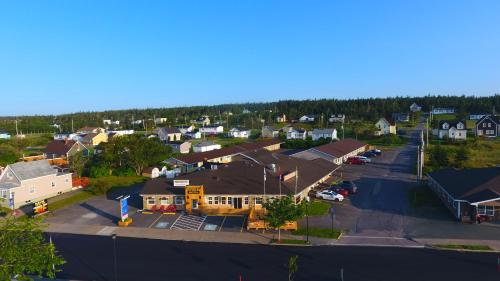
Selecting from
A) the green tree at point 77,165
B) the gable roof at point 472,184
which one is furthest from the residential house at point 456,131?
the green tree at point 77,165

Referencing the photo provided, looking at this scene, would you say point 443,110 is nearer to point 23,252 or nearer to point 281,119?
point 281,119

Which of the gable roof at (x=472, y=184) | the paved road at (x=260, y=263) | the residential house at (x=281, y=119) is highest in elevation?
the residential house at (x=281, y=119)

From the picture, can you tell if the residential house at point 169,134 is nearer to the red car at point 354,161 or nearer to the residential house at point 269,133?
the residential house at point 269,133

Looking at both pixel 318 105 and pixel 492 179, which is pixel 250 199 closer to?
pixel 492 179

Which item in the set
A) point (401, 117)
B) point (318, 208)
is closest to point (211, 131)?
point (401, 117)

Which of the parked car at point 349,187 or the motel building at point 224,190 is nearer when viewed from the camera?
the motel building at point 224,190

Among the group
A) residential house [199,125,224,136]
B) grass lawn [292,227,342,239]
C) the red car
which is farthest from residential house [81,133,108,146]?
grass lawn [292,227,342,239]

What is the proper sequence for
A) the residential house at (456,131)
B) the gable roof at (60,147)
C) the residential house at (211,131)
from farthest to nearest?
the residential house at (211,131) → the residential house at (456,131) → the gable roof at (60,147)

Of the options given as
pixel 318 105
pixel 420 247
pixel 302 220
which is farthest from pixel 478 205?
pixel 318 105
